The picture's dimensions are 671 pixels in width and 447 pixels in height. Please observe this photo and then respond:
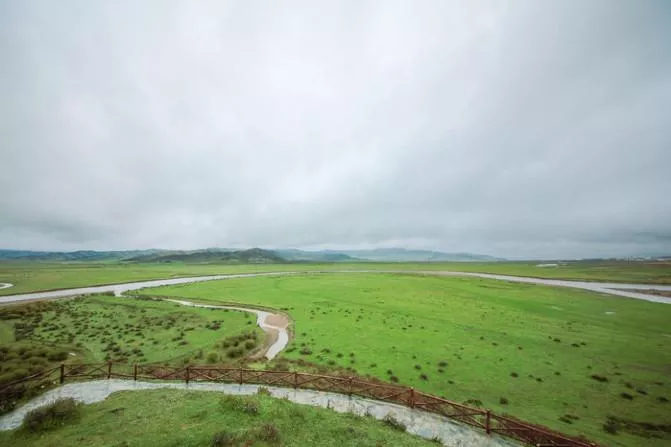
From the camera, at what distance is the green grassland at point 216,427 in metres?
14.8

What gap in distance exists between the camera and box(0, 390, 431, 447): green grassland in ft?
48.6

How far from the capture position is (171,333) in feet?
131

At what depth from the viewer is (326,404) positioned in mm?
20688

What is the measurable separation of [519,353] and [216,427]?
30.6 m

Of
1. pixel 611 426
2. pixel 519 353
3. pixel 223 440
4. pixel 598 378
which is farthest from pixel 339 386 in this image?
pixel 598 378

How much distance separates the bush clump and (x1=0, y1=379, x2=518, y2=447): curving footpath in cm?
174

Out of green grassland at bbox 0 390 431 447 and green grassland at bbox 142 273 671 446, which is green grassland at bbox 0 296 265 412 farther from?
green grassland at bbox 142 273 671 446

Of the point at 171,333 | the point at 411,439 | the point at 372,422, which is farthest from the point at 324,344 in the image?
the point at 171,333

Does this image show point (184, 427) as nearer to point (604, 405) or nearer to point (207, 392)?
point (207, 392)

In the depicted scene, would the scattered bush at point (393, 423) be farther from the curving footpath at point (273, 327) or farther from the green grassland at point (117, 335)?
the green grassland at point (117, 335)

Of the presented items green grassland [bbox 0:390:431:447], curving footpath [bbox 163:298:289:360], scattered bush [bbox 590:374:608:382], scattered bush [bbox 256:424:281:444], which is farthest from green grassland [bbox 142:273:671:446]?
scattered bush [bbox 256:424:281:444]

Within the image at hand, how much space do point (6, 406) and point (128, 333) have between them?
842 inches

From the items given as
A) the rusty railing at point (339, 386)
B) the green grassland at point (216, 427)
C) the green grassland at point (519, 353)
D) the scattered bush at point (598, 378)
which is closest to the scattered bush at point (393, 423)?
the green grassland at point (216, 427)

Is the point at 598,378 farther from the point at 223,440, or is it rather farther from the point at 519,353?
the point at 223,440
